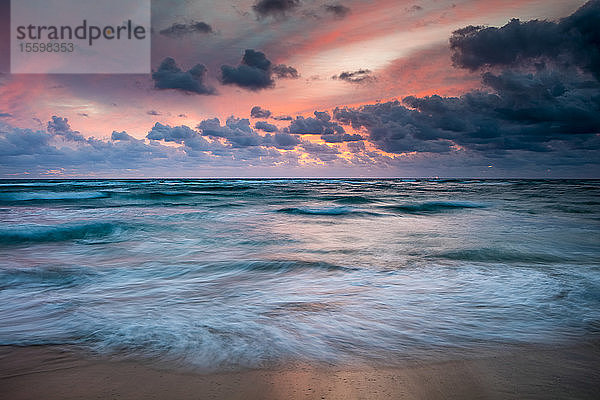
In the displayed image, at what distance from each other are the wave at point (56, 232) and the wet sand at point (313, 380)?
863cm

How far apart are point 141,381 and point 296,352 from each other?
42.4 inches

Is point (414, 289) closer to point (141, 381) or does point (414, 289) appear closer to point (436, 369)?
point (436, 369)

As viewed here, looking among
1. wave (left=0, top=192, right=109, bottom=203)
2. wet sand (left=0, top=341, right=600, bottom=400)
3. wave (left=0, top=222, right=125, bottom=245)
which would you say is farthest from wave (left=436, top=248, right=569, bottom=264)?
wave (left=0, top=192, right=109, bottom=203)

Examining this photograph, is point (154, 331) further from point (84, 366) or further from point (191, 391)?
point (191, 391)

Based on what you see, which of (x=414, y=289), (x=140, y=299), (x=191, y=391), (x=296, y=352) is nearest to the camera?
(x=191, y=391)

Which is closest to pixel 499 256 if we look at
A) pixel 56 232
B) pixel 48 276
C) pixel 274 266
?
pixel 274 266

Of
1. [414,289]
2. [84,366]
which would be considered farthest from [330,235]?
[84,366]

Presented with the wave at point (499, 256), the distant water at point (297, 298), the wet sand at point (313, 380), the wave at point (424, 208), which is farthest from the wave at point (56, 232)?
the wave at point (424, 208)

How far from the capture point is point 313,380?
93.1 inches

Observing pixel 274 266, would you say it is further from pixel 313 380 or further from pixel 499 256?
pixel 499 256

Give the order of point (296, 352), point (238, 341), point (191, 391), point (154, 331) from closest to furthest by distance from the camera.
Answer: point (191, 391) → point (296, 352) → point (238, 341) → point (154, 331)

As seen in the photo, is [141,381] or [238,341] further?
[238,341]

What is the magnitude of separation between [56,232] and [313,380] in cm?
1135

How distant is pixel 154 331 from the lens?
3217mm
